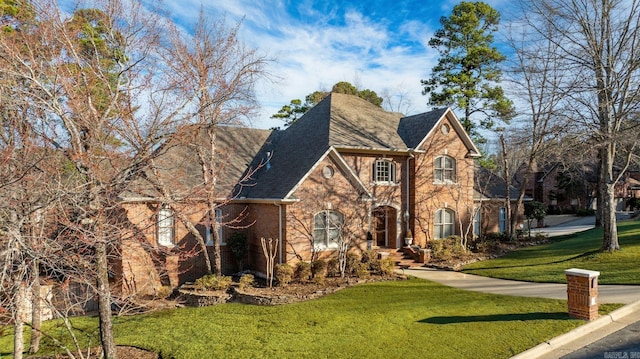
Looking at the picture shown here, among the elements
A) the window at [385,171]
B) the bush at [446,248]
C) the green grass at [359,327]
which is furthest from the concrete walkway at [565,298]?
the window at [385,171]

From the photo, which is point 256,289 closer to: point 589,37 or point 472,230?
point 472,230

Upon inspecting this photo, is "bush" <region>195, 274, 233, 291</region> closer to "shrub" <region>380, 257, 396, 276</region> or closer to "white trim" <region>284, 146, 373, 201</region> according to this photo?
"white trim" <region>284, 146, 373, 201</region>

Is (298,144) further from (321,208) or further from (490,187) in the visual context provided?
(490,187)

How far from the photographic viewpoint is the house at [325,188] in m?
17.0

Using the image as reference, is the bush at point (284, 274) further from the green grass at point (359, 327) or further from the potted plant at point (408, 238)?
the potted plant at point (408, 238)

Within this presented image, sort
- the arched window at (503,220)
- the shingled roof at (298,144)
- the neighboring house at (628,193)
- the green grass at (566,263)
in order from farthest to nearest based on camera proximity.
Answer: the neighboring house at (628,193)
the arched window at (503,220)
the shingled roof at (298,144)
the green grass at (566,263)

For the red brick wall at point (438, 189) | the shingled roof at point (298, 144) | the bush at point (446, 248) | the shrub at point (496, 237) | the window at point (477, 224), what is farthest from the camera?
the window at point (477, 224)

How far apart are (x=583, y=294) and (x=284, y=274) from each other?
9.74 m

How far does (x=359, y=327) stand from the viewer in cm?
1076

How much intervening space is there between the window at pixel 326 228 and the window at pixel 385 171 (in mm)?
4260

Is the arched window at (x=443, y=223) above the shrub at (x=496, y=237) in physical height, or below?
above

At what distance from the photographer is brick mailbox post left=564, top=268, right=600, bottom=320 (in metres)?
10.1

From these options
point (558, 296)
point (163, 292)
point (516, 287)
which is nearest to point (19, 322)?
point (163, 292)

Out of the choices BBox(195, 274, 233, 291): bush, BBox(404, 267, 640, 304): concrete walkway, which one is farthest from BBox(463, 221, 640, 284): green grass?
BBox(195, 274, 233, 291): bush
